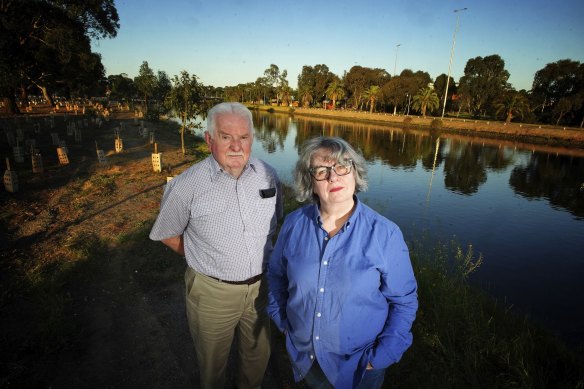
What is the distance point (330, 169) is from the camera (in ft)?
6.69

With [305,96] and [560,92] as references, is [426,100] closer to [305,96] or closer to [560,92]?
[560,92]

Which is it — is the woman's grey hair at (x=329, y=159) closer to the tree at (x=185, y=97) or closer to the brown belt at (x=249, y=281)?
the brown belt at (x=249, y=281)

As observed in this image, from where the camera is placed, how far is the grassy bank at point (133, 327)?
11.7 ft

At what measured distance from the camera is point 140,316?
15.0 feet

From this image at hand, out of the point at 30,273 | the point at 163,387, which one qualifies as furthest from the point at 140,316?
the point at 30,273

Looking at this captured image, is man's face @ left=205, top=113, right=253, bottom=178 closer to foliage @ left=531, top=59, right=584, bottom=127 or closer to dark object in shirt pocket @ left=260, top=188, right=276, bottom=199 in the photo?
dark object in shirt pocket @ left=260, top=188, right=276, bottom=199

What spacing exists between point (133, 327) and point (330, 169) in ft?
13.6

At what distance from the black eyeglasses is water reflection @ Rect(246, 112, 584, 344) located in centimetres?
801

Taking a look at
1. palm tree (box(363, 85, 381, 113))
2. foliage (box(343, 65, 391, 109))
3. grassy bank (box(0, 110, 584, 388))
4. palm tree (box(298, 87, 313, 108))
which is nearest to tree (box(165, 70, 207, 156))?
grassy bank (box(0, 110, 584, 388))

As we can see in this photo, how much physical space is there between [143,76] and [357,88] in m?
52.3

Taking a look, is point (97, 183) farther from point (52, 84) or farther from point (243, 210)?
point (52, 84)

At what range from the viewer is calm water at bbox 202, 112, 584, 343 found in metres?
8.12

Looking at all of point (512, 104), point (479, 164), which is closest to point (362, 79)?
point (512, 104)

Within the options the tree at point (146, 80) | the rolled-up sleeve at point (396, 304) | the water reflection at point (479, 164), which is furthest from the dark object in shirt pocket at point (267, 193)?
the tree at point (146, 80)
